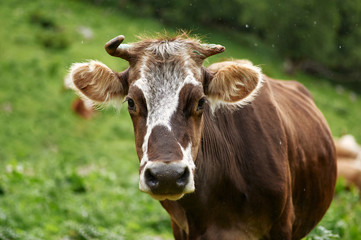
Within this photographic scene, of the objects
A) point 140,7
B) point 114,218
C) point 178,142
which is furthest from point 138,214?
point 140,7

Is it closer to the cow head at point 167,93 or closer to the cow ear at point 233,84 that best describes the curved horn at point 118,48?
the cow head at point 167,93

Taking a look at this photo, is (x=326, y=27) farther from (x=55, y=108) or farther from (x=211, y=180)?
(x=211, y=180)

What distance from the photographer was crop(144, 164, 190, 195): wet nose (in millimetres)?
3389

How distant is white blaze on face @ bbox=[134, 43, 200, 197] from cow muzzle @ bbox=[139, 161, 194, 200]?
6 centimetres

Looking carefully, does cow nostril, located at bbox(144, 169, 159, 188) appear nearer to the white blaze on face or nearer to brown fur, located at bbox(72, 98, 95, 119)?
the white blaze on face

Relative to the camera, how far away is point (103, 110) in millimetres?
16250

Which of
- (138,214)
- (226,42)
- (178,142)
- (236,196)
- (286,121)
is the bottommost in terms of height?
(226,42)

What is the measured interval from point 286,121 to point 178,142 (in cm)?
158

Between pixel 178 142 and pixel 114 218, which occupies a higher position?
pixel 178 142


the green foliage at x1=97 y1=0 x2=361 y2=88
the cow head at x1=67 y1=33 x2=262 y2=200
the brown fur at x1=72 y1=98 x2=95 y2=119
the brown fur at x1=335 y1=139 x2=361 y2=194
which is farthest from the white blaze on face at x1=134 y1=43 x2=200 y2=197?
the green foliage at x1=97 y1=0 x2=361 y2=88

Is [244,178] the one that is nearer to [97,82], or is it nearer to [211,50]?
[211,50]

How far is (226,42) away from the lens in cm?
2911

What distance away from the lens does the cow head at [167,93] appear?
348cm

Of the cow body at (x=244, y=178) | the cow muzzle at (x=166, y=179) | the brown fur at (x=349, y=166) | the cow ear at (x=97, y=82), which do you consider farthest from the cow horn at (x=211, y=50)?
the brown fur at (x=349, y=166)
